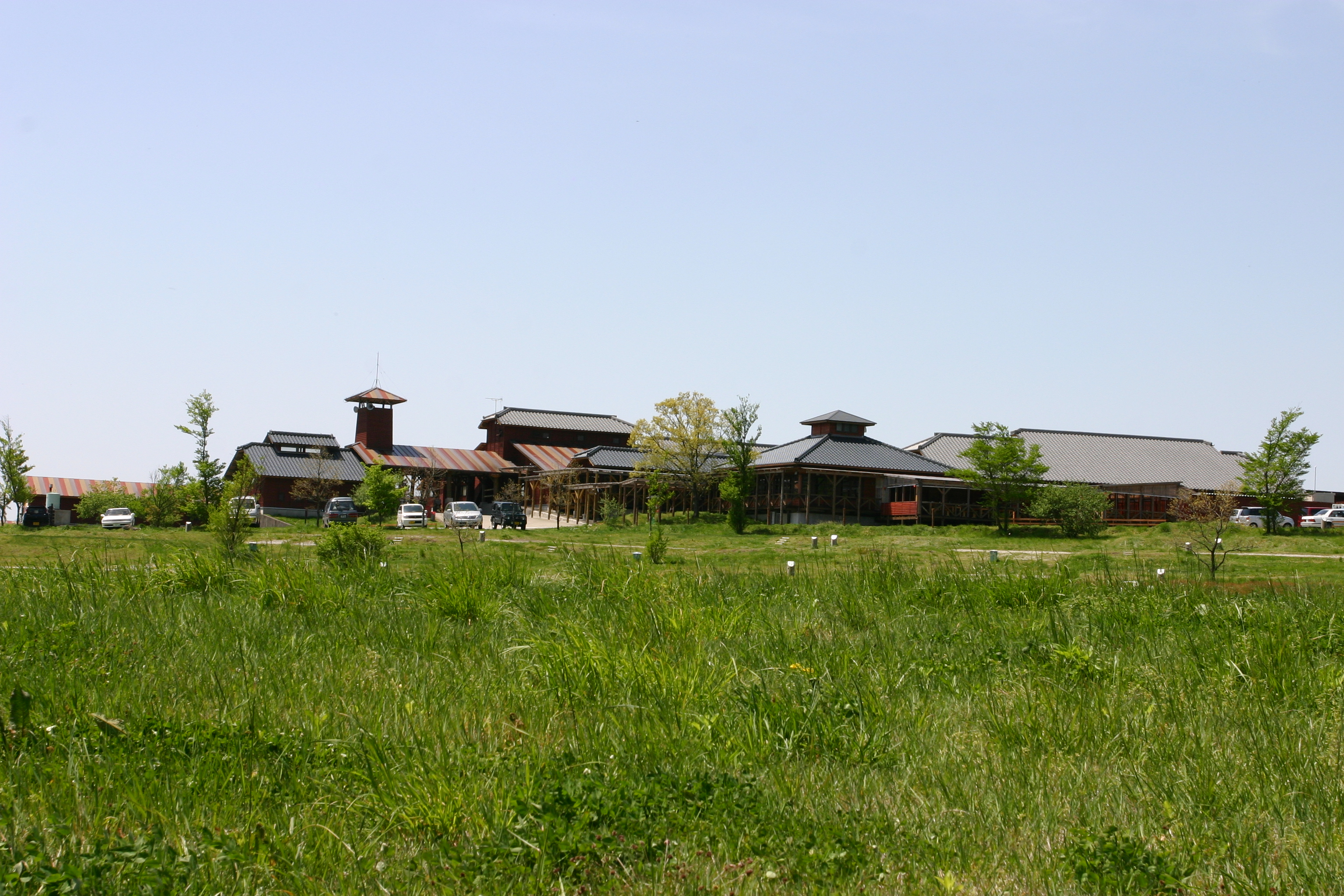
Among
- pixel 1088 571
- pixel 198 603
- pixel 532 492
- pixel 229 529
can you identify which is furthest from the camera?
pixel 532 492

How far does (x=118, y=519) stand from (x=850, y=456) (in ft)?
112

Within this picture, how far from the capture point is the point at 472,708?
568 centimetres

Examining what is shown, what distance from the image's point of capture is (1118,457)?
5362 centimetres

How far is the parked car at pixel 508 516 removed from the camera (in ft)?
145

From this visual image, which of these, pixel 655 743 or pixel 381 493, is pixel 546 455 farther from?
pixel 655 743

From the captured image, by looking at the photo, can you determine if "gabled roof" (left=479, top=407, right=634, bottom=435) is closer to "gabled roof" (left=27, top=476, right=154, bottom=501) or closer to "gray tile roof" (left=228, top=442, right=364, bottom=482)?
"gray tile roof" (left=228, top=442, right=364, bottom=482)

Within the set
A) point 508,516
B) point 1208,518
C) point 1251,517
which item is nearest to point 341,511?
point 508,516

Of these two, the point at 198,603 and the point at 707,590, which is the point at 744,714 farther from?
the point at 198,603

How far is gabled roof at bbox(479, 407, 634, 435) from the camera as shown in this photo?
214 ft

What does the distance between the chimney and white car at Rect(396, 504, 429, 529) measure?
1773cm

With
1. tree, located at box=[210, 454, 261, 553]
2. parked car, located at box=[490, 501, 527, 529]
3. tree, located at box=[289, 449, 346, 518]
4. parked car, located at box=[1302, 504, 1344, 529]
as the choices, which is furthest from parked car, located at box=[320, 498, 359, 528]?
parked car, located at box=[1302, 504, 1344, 529]

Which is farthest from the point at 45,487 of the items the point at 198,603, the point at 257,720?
the point at 257,720

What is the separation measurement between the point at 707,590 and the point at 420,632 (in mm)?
3318

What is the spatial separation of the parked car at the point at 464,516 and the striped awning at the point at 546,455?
12.5 meters
